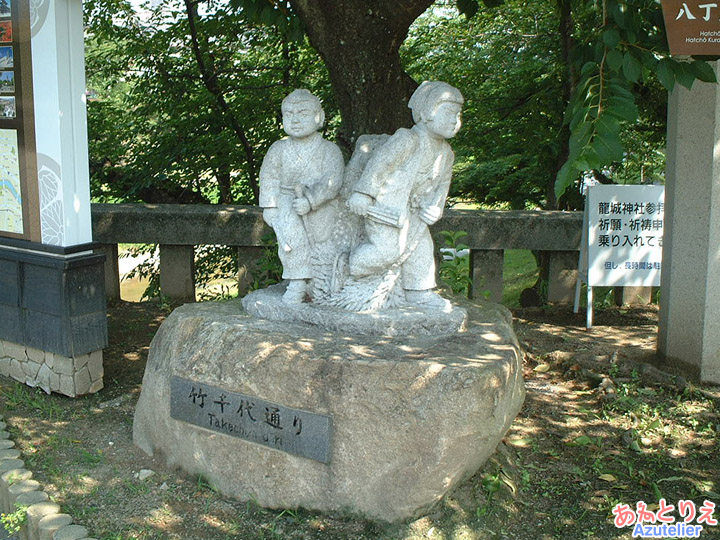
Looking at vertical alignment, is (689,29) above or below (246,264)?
above

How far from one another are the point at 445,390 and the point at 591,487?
1.17 meters

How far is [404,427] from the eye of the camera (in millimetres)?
3611

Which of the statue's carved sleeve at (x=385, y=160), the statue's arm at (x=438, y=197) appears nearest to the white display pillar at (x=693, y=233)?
the statue's arm at (x=438, y=197)

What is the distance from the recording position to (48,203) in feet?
17.0

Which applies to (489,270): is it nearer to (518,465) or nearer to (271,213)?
(518,465)

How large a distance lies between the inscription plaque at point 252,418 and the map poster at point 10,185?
2.07 m

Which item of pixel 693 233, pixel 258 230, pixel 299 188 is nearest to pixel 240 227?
pixel 258 230

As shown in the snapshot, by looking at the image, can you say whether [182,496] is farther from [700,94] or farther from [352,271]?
[700,94]

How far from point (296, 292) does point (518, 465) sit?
163 centimetres

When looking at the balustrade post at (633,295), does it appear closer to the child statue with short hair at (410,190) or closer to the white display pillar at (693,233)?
the white display pillar at (693,233)

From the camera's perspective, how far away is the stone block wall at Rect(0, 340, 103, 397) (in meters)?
5.31

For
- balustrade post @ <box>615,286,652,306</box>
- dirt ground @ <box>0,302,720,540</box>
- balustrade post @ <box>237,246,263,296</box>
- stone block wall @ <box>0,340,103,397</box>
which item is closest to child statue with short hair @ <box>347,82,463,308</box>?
dirt ground @ <box>0,302,720,540</box>

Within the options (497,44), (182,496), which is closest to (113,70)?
(497,44)

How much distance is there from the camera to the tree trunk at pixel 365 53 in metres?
5.09
